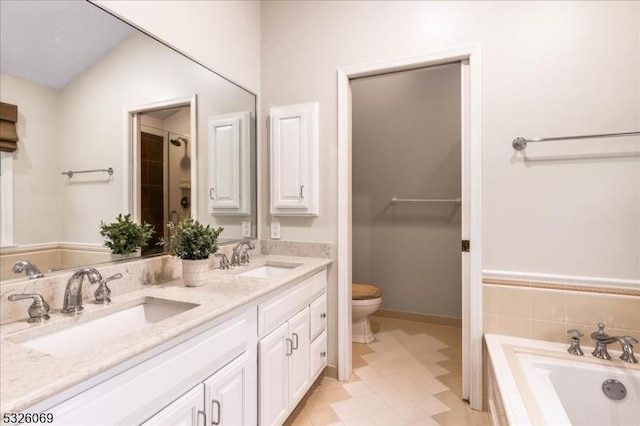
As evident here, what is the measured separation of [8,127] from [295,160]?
1459 mm

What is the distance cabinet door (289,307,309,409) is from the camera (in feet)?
5.53

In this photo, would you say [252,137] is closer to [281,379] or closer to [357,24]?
[357,24]

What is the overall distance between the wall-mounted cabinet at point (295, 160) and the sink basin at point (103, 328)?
1127mm

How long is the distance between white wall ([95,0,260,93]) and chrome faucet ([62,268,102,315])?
1.09 metres

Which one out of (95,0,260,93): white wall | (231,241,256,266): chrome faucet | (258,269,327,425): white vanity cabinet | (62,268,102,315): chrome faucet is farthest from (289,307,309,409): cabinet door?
(95,0,260,93): white wall

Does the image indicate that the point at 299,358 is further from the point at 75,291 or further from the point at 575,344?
the point at 575,344

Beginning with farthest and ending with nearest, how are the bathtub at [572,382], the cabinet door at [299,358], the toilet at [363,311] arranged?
the toilet at [363,311]
the cabinet door at [299,358]
the bathtub at [572,382]

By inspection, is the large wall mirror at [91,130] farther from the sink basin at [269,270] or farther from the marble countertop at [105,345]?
the sink basin at [269,270]

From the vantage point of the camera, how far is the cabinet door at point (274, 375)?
4.66 feet

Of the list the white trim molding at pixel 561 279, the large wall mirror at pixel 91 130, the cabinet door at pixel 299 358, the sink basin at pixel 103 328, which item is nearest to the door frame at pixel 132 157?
the large wall mirror at pixel 91 130

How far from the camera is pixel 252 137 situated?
7.66ft

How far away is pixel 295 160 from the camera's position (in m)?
2.25

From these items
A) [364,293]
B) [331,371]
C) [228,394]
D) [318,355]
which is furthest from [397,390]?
[228,394]

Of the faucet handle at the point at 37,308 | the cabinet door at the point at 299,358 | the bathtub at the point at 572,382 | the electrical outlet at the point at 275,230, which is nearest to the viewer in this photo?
the faucet handle at the point at 37,308
